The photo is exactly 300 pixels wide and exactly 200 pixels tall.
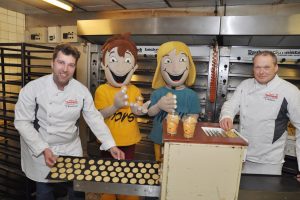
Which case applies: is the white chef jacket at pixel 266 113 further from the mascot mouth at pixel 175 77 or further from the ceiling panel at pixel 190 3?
the ceiling panel at pixel 190 3

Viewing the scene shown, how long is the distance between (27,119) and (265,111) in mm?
1733

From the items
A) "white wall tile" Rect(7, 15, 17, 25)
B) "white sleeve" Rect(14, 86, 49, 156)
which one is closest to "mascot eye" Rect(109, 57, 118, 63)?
"white sleeve" Rect(14, 86, 49, 156)

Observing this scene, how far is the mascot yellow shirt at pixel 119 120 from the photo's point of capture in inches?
82.7

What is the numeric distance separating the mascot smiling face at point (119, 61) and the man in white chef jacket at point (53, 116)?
410 millimetres

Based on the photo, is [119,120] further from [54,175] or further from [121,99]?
[54,175]

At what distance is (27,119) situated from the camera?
1.62m

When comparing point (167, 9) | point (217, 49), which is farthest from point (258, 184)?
point (167, 9)

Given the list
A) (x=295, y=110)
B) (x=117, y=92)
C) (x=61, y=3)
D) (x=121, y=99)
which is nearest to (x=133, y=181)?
(x=121, y=99)

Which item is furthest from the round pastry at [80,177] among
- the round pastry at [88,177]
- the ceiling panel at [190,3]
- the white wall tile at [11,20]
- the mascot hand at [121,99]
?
the white wall tile at [11,20]

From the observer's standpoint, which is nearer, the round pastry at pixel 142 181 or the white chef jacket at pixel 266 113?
the round pastry at pixel 142 181

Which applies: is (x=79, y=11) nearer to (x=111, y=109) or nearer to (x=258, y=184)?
(x=111, y=109)

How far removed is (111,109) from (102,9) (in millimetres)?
2340

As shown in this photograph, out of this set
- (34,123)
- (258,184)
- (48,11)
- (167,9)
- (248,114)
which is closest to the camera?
(258,184)

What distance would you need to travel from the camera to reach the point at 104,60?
2.21m
